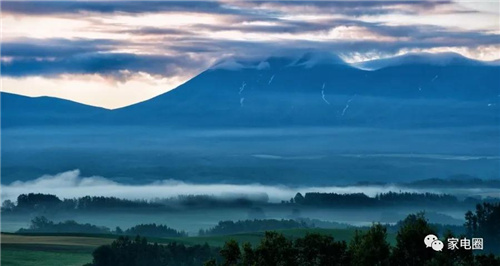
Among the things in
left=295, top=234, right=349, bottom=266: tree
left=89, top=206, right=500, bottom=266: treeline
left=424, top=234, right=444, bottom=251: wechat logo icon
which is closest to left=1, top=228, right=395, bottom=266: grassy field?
left=295, top=234, right=349, bottom=266: tree

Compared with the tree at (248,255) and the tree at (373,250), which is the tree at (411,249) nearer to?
the tree at (373,250)

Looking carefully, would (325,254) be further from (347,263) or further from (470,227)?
(470,227)

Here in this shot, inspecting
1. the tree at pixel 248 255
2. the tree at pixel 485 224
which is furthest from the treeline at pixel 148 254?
the tree at pixel 248 255

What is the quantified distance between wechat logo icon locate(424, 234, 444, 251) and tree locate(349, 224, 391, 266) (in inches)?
74.7

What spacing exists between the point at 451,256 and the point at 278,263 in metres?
7.98

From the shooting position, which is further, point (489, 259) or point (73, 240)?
point (73, 240)

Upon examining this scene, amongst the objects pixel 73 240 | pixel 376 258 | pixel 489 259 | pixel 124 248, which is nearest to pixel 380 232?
pixel 376 258

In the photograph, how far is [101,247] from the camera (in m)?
136

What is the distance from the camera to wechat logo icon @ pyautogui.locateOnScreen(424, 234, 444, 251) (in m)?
62.0

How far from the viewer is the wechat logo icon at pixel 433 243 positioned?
203 ft

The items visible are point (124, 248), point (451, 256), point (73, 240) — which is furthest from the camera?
point (73, 240)

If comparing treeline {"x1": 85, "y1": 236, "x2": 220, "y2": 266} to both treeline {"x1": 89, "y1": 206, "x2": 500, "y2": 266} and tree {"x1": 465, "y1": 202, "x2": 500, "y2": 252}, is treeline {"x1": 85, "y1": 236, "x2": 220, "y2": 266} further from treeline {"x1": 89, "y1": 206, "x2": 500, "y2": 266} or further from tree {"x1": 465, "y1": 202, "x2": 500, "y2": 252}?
treeline {"x1": 89, "y1": 206, "x2": 500, "y2": 266}

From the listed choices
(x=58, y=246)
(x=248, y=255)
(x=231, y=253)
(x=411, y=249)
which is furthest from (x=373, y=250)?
(x=58, y=246)

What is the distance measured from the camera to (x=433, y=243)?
2447 inches
